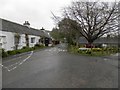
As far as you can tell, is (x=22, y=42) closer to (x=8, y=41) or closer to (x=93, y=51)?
(x=8, y=41)

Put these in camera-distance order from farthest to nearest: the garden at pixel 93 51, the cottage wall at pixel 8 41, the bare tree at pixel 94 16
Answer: the bare tree at pixel 94 16 < the garden at pixel 93 51 < the cottage wall at pixel 8 41

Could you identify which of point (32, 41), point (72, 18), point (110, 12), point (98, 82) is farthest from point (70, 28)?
point (98, 82)

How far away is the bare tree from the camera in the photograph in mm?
26031

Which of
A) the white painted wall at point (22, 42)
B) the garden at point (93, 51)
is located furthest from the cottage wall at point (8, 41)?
the garden at point (93, 51)

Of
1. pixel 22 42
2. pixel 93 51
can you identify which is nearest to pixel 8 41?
pixel 22 42

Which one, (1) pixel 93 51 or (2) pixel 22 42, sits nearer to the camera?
(1) pixel 93 51

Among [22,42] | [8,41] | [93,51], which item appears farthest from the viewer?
[22,42]

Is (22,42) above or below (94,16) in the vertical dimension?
below

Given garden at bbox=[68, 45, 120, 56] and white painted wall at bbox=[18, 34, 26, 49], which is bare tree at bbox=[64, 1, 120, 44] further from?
white painted wall at bbox=[18, 34, 26, 49]

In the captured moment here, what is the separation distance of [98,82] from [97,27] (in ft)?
75.7

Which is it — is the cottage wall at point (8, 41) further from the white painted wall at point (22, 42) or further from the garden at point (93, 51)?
the garden at point (93, 51)

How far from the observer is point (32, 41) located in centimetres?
Result: 3431

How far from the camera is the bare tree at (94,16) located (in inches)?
→ 1025

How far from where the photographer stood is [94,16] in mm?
26625
